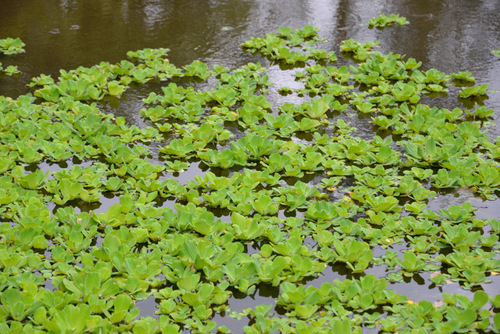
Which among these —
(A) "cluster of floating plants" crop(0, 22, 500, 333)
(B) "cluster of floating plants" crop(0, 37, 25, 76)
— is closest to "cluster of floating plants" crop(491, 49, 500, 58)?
(A) "cluster of floating plants" crop(0, 22, 500, 333)

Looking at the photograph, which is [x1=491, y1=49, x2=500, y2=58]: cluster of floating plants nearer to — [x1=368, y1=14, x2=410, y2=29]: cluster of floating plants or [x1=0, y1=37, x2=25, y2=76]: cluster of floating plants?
[x1=368, y1=14, x2=410, y2=29]: cluster of floating plants

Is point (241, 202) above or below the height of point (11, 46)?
below

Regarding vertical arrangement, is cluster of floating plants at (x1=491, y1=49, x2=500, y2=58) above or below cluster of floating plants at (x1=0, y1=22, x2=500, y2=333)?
A: above

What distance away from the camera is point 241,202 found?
3607 mm

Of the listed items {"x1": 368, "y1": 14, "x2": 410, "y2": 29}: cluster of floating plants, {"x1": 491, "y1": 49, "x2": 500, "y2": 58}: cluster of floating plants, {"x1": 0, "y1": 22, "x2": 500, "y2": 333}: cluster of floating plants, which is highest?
{"x1": 368, "y1": 14, "x2": 410, "y2": 29}: cluster of floating plants

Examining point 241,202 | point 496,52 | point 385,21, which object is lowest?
point 241,202

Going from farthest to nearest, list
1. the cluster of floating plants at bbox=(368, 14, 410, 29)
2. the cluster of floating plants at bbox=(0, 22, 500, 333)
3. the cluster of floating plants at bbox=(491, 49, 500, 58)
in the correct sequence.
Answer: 1. the cluster of floating plants at bbox=(368, 14, 410, 29)
2. the cluster of floating plants at bbox=(491, 49, 500, 58)
3. the cluster of floating plants at bbox=(0, 22, 500, 333)

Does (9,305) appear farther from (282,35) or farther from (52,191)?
(282,35)

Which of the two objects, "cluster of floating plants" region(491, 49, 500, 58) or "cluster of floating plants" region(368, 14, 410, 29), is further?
"cluster of floating plants" region(368, 14, 410, 29)

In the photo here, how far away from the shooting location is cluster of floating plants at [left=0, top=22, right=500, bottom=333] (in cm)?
280

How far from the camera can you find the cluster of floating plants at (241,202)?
2.80 meters

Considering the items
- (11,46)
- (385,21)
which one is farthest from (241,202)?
(385,21)

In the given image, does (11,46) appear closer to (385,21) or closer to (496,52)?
(385,21)

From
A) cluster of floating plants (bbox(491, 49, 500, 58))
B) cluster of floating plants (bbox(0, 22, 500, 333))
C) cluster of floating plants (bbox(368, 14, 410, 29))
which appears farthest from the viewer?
cluster of floating plants (bbox(368, 14, 410, 29))
